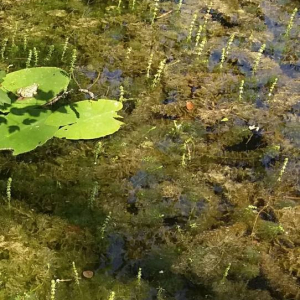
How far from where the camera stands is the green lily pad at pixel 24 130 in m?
2.47

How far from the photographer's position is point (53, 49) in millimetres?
3357

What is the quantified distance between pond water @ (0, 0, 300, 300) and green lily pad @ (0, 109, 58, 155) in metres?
0.08

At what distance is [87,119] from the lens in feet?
9.03

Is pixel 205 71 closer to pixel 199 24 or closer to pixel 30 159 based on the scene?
pixel 199 24

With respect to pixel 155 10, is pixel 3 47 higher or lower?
lower

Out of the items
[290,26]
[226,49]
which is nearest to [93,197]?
[226,49]

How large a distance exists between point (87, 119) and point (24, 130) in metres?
0.38

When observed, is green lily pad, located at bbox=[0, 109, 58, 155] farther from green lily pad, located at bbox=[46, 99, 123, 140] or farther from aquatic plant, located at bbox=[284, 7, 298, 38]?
aquatic plant, located at bbox=[284, 7, 298, 38]

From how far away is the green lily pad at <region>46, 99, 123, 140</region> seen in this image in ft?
8.70

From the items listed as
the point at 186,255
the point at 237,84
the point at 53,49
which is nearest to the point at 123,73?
the point at 53,49

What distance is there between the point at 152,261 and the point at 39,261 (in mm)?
497

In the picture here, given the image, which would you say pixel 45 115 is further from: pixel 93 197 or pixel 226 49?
pixel 226 49

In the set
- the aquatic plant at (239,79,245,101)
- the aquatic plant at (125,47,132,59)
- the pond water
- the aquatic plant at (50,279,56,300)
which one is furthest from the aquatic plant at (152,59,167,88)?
the aquatic plant at (50,279,56,300)

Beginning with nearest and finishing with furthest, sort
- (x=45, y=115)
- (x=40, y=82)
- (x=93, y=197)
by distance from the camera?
1. (x=93, y=197)
2. (x=45, y=115)
3. (x=40, y=82)
